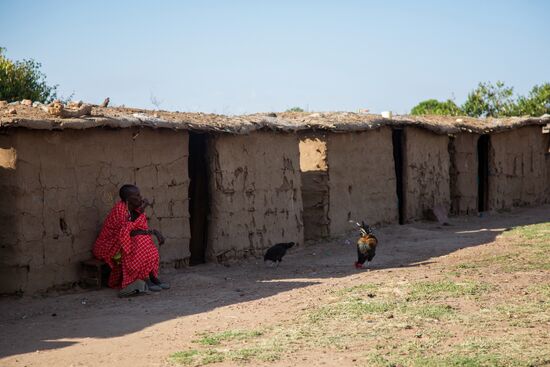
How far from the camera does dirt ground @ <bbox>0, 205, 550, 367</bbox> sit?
6363mm

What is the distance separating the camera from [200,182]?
39.5 feet

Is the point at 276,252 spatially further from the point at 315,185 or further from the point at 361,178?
the point at 361,178

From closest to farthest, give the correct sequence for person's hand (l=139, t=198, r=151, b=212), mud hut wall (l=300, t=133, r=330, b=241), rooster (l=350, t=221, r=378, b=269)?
person's hand (l=139, t=198, r=151, b=212), rooster (l=350, t=221, r=378, b=269), mud hut wall (l=300, t=133, r=330, b=241)

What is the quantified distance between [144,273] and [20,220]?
58.5 inches

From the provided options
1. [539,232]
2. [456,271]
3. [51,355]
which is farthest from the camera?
[539,232]

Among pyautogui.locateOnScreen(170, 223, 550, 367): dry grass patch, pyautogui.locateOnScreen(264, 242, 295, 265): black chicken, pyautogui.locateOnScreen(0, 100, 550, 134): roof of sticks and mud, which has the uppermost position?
pyautogui.locateOnScreen(0, 100, 550, 134): roof of sticks and mud

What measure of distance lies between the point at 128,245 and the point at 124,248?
0.18 ft

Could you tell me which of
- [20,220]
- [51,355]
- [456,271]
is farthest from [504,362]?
[20,220]

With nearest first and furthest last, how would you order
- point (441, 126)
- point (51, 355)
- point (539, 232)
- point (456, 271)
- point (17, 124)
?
point (51, 355) < point (17, 124) < point (456, 271) < point (539, 232) < point (441, 126)

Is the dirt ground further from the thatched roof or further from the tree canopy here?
the tree canopy

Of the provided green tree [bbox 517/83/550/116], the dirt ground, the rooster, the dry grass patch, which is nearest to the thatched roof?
the dirt ground

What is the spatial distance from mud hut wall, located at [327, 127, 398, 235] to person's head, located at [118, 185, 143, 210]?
197 inches

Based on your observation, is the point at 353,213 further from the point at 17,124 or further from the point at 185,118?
the point at 17,124

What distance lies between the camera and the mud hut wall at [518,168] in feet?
63.4
